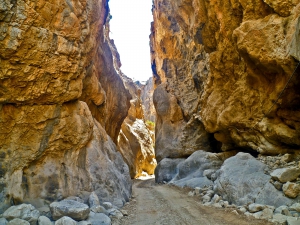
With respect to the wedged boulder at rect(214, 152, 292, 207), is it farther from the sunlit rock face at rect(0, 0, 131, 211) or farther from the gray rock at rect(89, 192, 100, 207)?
the gray rock at rect(89, 192, 100, 207)

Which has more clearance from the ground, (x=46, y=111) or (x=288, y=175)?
(x=46, y=111)

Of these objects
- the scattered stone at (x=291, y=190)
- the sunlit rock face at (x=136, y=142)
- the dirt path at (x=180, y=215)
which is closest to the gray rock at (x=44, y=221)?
the dirt path at (x=180, y=215)

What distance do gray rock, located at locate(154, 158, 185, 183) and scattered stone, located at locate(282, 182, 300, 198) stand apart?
14.6 metres

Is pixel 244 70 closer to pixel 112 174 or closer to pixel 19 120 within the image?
pixel 112 174

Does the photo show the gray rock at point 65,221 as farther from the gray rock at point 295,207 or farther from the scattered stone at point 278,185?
the scattered stone at point 278,185

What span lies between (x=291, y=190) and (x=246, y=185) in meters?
1.80

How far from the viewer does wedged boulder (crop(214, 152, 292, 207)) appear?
7.92m

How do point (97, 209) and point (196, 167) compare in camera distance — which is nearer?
point (97, 209)

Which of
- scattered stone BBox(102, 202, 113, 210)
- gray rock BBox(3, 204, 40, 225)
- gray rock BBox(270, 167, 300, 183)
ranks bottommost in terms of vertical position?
scattered stone BBox(102, 202, 113, 210)

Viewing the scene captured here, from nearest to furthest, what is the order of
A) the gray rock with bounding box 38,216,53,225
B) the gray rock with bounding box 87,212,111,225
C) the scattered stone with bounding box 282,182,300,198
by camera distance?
1. the gray rock with bounding box 38,216,53,225
2. the gray rock with bounding box 87,212,111,225
3. the scattered stone with bounding box 282,182,300,198

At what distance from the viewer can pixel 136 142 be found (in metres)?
39.5

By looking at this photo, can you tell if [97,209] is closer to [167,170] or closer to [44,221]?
[44,221]

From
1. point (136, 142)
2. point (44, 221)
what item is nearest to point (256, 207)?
point (44, 221)

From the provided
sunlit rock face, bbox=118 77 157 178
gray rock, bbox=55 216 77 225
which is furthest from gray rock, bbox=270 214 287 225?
sunlit rock face, bbox=118 77 157 178
